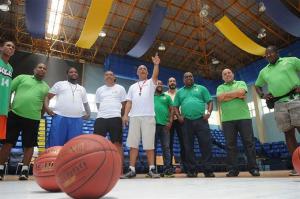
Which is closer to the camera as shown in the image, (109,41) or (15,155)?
(15,155)

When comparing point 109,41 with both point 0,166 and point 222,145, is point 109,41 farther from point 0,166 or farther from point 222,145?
point 0,166

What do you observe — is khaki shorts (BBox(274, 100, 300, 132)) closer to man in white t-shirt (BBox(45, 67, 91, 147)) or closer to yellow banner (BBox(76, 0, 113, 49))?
man in white t-shirt (BBox(45, 67, 91, 147))

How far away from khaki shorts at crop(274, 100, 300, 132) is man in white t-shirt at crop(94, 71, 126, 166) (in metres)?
1.92

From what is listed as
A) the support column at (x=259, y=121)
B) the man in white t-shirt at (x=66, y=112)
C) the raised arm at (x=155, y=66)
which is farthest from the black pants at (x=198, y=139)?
the support column at (x=259, y=121)

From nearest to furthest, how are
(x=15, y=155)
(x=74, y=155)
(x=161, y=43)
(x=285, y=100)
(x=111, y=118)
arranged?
1. (x=74, y=155)
2. (x=285, y=100)
3. (x=111, y=118)
4. (x=15, y=155)
5. (x=161, y=43)

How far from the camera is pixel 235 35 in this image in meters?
10.2

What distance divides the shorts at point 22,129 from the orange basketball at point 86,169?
2.10 metres

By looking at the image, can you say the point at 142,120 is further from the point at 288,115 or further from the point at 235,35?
the point at 235,35

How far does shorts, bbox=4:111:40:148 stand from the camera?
124 inches

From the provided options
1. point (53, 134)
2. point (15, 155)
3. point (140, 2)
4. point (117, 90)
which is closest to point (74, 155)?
point (53, 134)

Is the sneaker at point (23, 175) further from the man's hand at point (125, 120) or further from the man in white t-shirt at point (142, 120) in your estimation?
the man's hand at point (125, 120)

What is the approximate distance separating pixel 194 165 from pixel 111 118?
1297mm

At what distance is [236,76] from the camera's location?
1372 centimetres

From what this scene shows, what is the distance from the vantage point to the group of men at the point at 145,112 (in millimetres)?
3068
